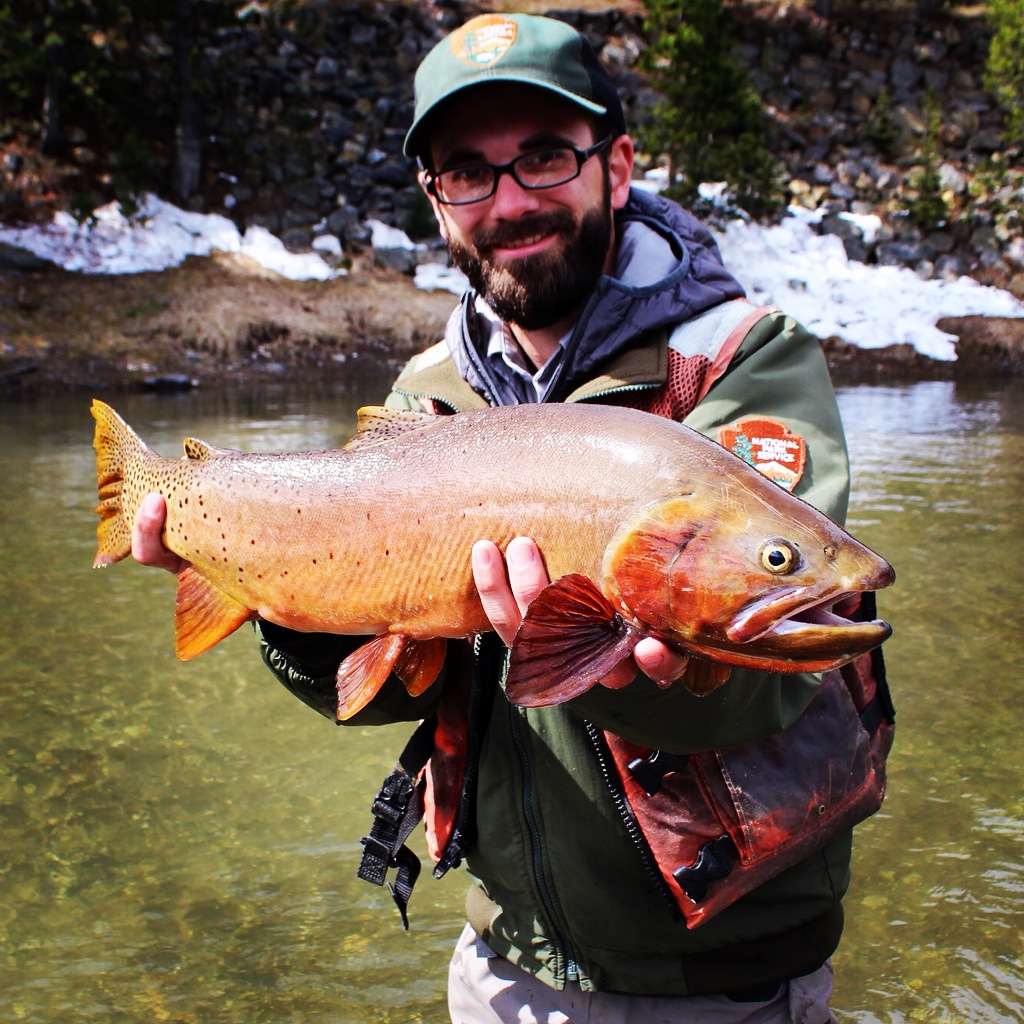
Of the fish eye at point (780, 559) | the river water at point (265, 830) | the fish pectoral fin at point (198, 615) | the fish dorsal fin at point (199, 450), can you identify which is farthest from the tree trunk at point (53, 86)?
the fish eye at point (780, 559)

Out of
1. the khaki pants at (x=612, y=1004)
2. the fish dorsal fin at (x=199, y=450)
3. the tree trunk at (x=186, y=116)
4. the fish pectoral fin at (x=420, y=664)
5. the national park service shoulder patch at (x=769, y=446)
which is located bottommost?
the khaki pants at (x=612, y=1004)

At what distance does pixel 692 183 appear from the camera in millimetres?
25234

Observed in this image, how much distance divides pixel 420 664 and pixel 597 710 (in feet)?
1.57

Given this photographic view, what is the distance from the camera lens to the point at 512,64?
2809 millimetres

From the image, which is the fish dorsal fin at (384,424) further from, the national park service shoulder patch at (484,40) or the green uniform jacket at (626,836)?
the national park service shoulder patch at (484,40)

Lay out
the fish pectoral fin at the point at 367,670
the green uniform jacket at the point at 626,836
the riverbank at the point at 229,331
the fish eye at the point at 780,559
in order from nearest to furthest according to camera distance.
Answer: the fish eye at the point at 780,559, the fish pectoral fin at the point at 367,670, the green uniform jacket at the point at 626,836, the riverbank at the point at 229,331

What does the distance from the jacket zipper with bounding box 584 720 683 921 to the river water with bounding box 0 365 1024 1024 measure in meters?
1.40

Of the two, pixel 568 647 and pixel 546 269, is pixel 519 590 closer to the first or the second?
pixel 568 647

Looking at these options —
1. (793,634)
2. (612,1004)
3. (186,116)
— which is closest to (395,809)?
(612,1004)

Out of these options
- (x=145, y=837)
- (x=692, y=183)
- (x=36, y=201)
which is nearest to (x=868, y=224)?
(x=692, y=183)

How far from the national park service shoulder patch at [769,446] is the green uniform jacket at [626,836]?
0.11 feet

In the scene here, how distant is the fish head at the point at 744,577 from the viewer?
6.15ft

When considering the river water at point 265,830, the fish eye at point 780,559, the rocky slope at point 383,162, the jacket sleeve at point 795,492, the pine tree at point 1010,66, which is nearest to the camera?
the fish eye at point 780,559

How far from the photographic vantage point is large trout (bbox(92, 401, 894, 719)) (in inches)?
75.0
